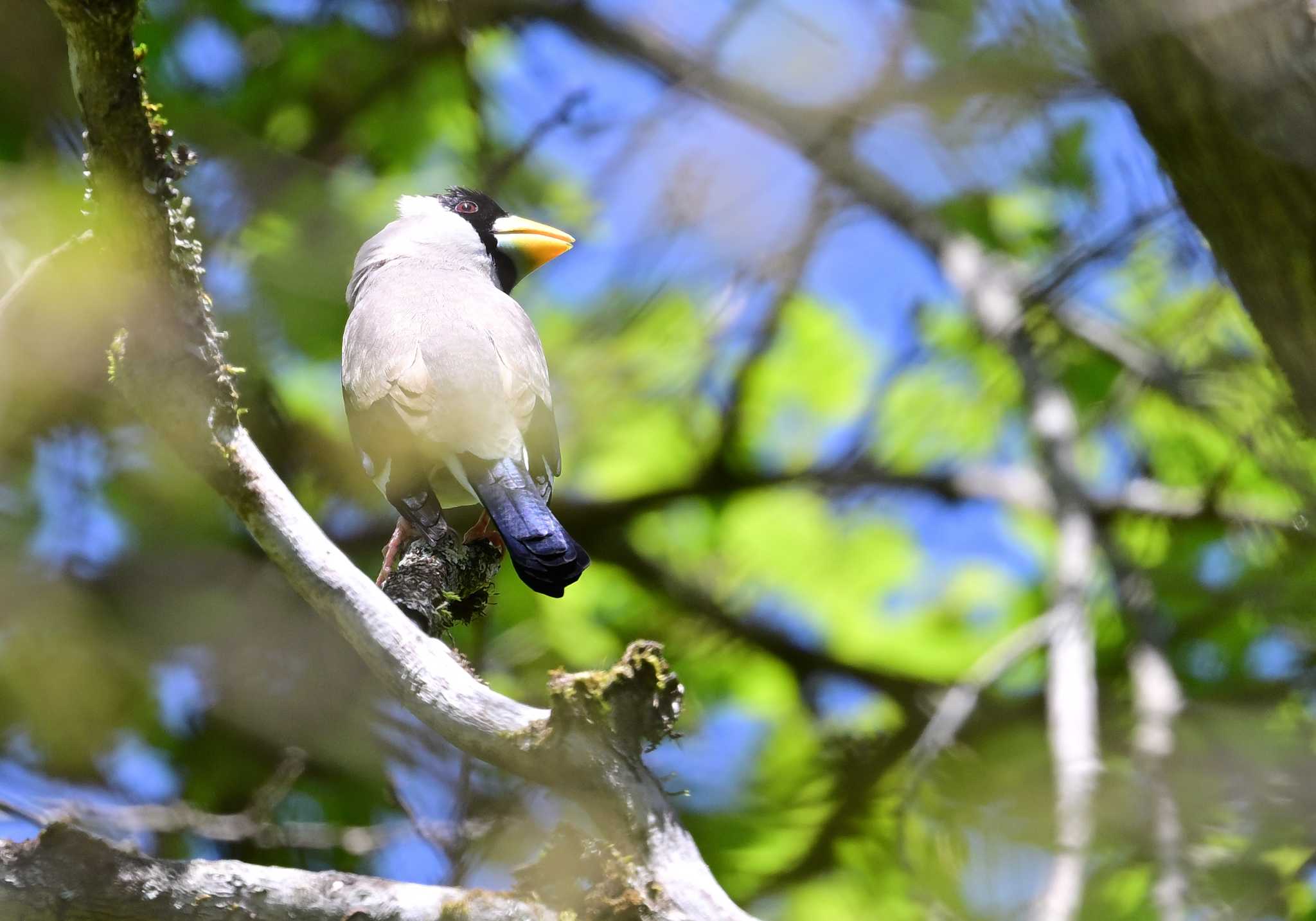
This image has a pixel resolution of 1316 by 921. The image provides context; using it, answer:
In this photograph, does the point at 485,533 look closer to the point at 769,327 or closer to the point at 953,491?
the point at 769,327

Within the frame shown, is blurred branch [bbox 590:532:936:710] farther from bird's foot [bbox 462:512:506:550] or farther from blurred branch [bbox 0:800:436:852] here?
bird's foot [bbox 462:512:506:550]

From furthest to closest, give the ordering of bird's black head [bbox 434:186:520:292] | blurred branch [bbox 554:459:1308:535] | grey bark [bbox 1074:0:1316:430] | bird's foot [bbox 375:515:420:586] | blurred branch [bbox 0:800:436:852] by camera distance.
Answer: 1. blurred branch [bbox 554:459:1308:535]
2. bird's black head [bbox 434:186:520:292]
3. blurred branch [bbox 0:800:436:852]
4. bird's foot [bbox 375:515:420:586]
5. grey bark [bbox 1074:0:1316:430]

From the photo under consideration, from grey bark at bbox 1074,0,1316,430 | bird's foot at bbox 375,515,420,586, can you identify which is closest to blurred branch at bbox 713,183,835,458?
grey bark at bbox 1074,0,1316,430

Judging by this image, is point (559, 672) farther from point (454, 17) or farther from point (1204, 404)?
point (454, 17)

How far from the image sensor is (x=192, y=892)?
202cm

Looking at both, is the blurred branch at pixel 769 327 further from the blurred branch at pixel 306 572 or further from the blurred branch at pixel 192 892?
the blurred branch at pixel 192 892

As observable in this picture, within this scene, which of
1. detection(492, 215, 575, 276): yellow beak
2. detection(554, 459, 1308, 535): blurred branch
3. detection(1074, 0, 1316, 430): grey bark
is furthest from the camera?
detection(554, 459, 1308, 535): blurred branch

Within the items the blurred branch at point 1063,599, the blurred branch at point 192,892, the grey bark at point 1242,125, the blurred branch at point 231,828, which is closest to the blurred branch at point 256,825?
the blurred branch at point 231,828

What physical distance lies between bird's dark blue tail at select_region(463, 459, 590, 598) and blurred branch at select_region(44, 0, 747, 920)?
38 cm

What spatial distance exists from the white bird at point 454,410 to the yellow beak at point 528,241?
524 millimetres

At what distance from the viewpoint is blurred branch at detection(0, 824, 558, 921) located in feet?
6.44

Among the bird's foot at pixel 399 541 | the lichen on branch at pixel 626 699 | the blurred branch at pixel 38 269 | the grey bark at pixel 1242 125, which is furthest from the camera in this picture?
the bird's foot at pixel 399 541

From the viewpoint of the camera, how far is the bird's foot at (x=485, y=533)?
3.17m

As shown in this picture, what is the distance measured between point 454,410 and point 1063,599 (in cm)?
220
